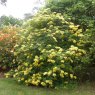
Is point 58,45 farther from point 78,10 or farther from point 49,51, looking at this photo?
point 78,10

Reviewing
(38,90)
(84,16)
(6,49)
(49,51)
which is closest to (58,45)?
(49,51)

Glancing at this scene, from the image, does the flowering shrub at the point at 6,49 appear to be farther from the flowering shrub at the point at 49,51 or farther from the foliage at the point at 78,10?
the foliage at the point at 78,10

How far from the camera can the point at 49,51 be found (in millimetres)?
9750

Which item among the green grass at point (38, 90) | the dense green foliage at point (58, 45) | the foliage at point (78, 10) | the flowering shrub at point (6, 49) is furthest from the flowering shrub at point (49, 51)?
the flowering shrub at point (6, 49)

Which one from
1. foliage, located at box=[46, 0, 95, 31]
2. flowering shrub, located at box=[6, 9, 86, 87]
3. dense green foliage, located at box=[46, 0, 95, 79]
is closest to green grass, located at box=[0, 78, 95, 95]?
Result: flowering shrub, located at box=[6, 9, 86, 87]

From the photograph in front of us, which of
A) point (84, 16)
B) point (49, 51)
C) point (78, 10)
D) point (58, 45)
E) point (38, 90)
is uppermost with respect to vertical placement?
point (78, 10)

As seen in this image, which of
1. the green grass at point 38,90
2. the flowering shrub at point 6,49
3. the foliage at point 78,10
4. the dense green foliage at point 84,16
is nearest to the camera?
the green grass at point 38,90

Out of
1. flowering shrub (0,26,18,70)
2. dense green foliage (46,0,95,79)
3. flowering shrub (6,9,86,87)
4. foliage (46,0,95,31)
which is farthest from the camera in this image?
flowering shrub (0,26,18,70)

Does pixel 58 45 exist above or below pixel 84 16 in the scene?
below

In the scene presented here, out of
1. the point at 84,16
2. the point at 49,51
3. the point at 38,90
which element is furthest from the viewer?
the point at 84,16

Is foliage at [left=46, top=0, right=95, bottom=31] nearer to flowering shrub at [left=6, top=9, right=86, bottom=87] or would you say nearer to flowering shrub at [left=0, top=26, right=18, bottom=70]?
flowering shrub at [left=6, top=9, right=86, bottom=87]

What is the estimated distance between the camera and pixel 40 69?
9992mm

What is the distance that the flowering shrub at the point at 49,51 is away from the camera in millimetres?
9723

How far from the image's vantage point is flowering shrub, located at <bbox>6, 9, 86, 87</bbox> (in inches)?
383
